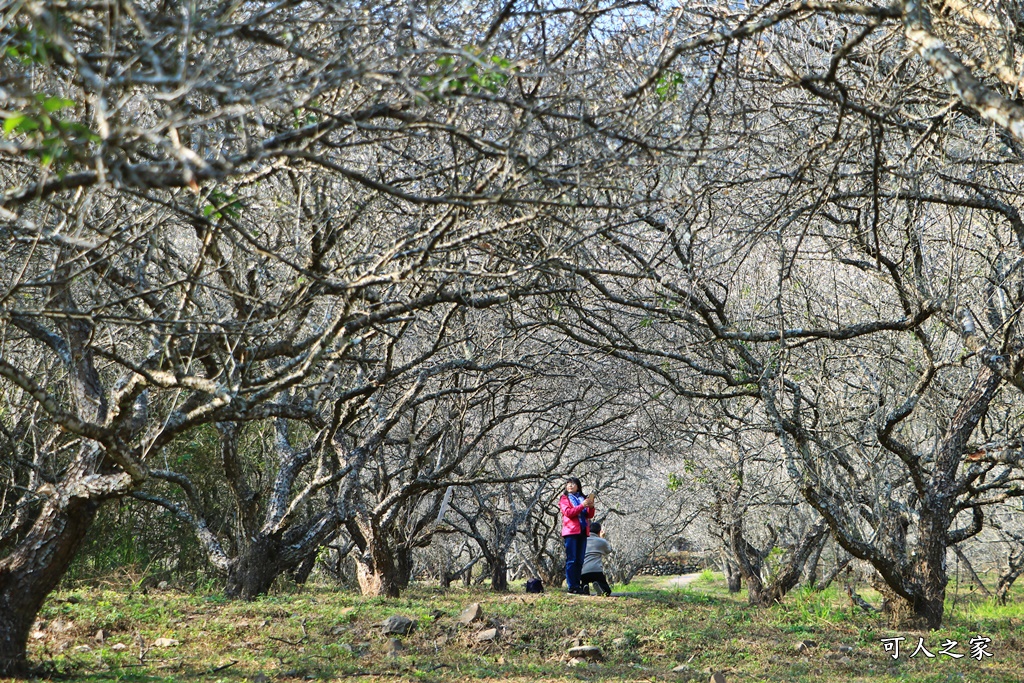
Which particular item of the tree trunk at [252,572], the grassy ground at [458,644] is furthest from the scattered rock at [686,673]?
the tree trunk at [252,572]

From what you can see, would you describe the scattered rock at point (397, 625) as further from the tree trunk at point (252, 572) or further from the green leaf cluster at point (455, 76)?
the green leaf cluster at point (455, 76)

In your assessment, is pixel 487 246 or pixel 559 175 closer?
pixel 559 175

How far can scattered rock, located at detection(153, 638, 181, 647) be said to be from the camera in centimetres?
806

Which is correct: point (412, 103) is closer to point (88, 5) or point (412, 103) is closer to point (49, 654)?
point (88, 5)

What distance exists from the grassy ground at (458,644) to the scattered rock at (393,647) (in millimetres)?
30

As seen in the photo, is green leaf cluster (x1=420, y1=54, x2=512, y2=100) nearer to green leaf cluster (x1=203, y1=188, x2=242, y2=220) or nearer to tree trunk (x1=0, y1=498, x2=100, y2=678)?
green leaf cluster (x1=203, y1=188, x2=242, y2=220)

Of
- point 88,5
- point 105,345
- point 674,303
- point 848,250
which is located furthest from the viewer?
point 848,250

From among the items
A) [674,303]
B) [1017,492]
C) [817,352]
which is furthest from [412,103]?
[1017,492]

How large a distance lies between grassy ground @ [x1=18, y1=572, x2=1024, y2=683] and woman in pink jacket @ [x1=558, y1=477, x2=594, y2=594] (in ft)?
6.07

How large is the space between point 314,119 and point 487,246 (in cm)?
149

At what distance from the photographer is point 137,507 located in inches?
517

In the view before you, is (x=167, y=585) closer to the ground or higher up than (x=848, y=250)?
closer to the ground

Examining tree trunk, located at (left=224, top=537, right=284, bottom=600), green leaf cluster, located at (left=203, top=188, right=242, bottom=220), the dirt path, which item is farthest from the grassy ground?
the dirt path

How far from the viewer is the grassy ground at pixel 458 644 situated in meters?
7.44
